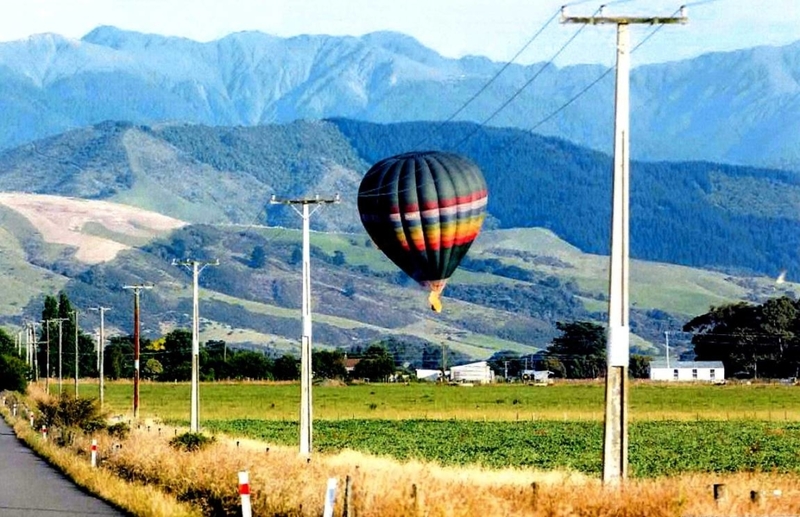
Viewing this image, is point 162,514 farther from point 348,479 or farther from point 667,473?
point 667,473

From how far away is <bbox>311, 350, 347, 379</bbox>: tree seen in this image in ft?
602

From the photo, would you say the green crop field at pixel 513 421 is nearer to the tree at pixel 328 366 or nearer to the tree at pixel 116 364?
the tree at pixel 328 366

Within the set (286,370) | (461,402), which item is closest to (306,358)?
(461,402)

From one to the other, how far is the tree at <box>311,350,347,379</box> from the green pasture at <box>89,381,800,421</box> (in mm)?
21025

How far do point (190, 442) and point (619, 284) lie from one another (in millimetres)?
21916

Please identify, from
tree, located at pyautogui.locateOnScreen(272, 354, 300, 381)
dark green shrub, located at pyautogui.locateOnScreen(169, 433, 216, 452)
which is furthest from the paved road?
tree, located at pyautogui.locateOnScreen(272, 354, 300, 381)

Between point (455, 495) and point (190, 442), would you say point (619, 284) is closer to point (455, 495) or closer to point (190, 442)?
point (455, 495)

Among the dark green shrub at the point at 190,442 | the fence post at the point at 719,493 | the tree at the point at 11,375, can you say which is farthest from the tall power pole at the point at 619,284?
the tree at the point at 11,375

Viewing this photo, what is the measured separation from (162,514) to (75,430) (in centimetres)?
3507

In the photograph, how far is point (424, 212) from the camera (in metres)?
56.3

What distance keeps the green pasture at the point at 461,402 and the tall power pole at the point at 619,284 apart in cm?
5786

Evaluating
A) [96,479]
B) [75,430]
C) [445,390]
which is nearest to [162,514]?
[96,479]

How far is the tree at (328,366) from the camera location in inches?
7219

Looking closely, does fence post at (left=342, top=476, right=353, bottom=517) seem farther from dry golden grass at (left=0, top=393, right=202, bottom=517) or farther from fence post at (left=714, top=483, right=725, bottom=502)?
fence post at (left=714, top=483, right=725, bottom=502)
